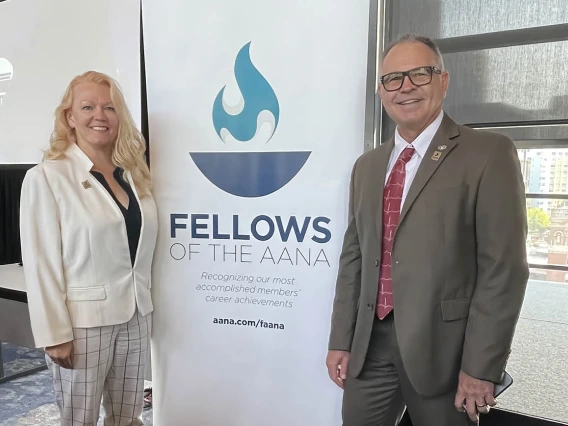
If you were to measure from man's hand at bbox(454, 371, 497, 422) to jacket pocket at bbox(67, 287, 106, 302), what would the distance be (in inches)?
52.0

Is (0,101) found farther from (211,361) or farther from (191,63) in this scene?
(211,361)

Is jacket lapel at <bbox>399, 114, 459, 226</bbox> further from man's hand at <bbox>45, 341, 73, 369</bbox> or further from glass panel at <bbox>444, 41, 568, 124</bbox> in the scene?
man's hand at <bbox>45, 341, 73, 369</bbox>

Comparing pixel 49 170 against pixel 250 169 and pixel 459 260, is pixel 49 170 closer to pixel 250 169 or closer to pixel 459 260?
pixel 250 169

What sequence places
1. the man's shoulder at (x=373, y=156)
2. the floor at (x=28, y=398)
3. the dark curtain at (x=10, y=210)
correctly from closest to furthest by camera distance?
the man's shoulder at (x=373, y=156) → the floor at (x=28, y=398) → the dark curtain at (x=10, y=210)

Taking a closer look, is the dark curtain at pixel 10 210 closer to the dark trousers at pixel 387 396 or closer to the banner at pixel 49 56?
the banner at pixel 49 56

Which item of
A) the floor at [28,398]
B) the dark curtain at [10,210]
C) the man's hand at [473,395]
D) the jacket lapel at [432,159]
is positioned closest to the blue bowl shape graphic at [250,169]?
the jacket lapel at [432,159]

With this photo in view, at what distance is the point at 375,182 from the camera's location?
1.56m

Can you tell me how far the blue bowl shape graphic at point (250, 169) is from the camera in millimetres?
1972

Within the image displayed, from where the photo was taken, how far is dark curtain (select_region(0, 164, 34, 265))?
2949 mm

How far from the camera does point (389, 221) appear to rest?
151 cm

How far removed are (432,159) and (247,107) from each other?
89 centimetres

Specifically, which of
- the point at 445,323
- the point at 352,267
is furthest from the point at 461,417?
the point at 352,267

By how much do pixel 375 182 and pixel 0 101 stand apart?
2.61 meters

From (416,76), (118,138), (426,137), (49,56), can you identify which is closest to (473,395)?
(426,137)
